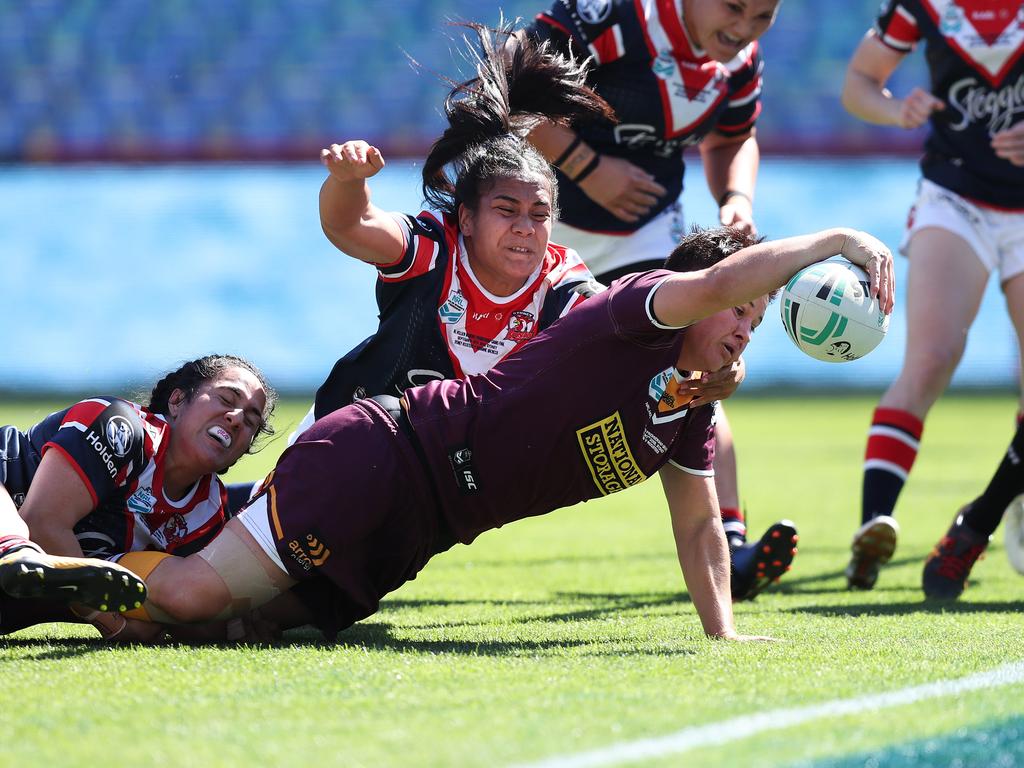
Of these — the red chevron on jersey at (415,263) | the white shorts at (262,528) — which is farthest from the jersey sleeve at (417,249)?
the white shorts at (262,528)

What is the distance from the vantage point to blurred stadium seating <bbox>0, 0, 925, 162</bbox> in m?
19.2

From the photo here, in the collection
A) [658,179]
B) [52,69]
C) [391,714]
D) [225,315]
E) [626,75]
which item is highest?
[52,69]

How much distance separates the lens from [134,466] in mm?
3666

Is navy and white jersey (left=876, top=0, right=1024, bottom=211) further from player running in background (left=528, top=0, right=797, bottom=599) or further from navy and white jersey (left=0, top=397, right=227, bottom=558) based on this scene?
navy and white jersey (left=0, top=397, right=227, bottom=558)

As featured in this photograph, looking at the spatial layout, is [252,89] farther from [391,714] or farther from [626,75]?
[391,714]

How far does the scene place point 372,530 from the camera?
3510 millimetres

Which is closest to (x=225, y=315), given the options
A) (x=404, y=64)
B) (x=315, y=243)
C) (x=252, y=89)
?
(x=315, y=243)

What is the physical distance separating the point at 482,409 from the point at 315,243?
57.6 ft

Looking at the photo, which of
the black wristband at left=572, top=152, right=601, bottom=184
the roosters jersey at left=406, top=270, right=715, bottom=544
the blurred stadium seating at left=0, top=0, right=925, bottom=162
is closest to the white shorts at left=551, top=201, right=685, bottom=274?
the black wristband at left=572, top=152, right=601, bottom=184

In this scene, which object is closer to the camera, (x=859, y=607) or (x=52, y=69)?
(x=859, y=607)

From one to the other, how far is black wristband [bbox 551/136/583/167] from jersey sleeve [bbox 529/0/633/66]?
329mm

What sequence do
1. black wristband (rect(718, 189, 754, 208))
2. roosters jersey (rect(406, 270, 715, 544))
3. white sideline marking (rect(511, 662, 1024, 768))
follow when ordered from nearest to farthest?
white sideline marking (rect(511, 662, 1024, 768)), roosters jersey (rect(406, 270, 715, 544)), black wristband (rect(718, 189, 754, 208))

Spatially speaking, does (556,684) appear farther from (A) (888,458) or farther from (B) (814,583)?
(A) (888,458)

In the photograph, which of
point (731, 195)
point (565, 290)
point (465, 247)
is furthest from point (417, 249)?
point (731, 195)
